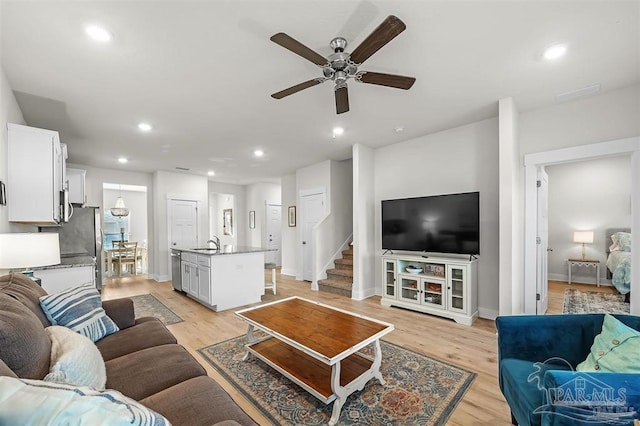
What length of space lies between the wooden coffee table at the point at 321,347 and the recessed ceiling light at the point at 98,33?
2.37 metres

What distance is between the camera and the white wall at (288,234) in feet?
22.4

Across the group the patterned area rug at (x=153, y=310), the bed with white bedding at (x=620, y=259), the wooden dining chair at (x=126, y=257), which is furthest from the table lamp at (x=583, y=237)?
the wooden dining chair at (x=126, y=257)

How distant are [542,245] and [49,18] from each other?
200 inches

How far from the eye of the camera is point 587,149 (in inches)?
114

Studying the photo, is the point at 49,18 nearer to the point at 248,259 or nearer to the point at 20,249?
the point at 20,249

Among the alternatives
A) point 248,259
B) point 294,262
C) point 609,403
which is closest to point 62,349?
point 609,403

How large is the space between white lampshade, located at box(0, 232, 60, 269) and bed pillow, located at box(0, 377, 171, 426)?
190cm

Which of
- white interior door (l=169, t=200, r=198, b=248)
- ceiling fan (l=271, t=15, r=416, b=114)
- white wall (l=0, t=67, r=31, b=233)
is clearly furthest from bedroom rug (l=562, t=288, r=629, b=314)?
white interior door (l=169, t=200, r=198, b=248)

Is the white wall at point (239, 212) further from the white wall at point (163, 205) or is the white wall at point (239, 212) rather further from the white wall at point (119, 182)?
the white wall at point (119, 182)

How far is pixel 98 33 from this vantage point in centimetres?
191

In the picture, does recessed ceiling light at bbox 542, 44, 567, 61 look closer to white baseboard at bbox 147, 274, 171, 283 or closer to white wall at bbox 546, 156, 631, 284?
white wall at bbox 546, 156, 631, 284

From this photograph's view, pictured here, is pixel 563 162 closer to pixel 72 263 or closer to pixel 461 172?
pixel 461 172

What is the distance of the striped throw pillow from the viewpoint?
171 centimetres

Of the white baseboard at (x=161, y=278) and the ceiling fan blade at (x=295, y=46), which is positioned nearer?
the ceiling fan blade at (x=295, y=46)
